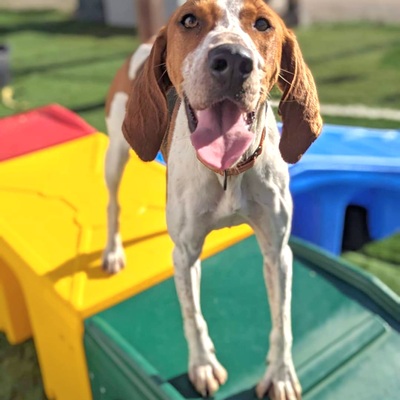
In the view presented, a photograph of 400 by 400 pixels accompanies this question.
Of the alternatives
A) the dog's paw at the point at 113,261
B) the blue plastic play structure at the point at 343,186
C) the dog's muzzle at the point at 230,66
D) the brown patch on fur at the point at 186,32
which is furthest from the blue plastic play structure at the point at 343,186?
the dog's muzzle at the point at 230,66

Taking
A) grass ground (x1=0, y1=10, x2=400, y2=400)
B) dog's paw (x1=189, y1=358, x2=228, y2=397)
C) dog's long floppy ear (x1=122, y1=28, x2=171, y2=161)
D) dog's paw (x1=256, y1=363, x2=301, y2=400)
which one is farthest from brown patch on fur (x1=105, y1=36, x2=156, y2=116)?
grass ground (x1=0, y1=10, x2=400, y2=400)

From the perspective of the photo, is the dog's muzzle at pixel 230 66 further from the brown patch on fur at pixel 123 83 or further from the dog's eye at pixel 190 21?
the brown patch on fur at pixel 123 83

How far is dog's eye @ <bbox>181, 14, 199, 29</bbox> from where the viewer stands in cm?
168

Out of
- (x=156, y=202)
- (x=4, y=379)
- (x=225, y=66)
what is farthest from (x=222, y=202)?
(x=4, y=379)

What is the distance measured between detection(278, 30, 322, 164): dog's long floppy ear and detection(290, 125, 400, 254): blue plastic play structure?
6.42ft

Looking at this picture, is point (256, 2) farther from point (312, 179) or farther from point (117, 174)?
point (312, 179)

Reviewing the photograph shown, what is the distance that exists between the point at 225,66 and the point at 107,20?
11.8m

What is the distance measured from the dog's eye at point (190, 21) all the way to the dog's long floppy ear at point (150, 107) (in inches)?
7.3

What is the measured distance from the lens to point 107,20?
40.8 ft

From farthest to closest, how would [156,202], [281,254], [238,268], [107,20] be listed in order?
[107,20], [156,202], [238,268], [281,254]

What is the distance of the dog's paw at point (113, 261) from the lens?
305 centimetres

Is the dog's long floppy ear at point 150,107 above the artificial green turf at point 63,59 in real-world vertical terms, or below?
above

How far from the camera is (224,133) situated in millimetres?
1614

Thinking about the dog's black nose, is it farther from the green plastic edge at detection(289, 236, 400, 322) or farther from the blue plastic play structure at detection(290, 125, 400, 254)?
the blue plastic play structure at detection(290, 125, 400, 254)
